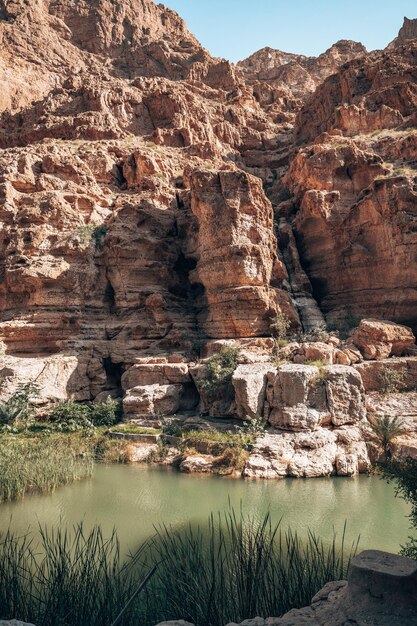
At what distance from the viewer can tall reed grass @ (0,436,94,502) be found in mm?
11289

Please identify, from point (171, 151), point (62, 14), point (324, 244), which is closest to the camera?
point (324, 244)

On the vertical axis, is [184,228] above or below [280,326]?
above

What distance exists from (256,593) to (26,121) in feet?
145

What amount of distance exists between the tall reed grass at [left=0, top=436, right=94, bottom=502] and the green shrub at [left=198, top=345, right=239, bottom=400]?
603 centimetres

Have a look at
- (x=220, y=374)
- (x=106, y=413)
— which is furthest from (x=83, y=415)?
(x=220, y=374)

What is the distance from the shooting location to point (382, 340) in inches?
789

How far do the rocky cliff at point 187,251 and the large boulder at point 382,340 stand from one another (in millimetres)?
309

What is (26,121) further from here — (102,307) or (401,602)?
(401,602)

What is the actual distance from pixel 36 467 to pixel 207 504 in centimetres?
526

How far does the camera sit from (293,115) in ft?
162

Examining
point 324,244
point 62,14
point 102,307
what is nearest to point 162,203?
point 102,307

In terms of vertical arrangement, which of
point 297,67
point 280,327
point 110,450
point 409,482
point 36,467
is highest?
point 297,67

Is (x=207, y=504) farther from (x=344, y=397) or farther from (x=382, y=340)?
Result: (x=382, y=340)

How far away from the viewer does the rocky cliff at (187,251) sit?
70.5 ft
